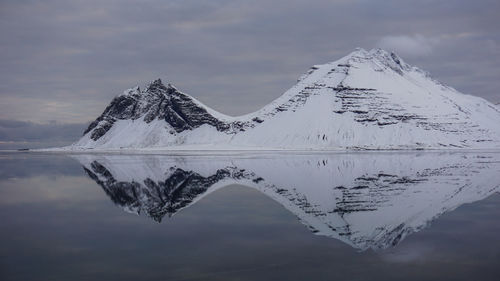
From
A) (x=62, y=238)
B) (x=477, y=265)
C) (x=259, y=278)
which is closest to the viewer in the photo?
(x=259, y=278)

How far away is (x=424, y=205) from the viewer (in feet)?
123

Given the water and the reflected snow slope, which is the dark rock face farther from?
the water

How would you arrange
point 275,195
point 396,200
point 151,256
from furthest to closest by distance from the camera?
point 275,195 → point 396,200 → point 151,256

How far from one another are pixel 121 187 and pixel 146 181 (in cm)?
714

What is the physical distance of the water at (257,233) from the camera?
20.2 meters

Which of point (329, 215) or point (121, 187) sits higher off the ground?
point (121, 187)

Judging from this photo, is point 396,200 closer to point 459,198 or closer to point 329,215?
point 459,198

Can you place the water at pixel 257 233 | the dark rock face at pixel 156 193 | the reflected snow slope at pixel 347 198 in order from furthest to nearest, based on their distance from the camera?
the dark rock face at pixel 156 193
the reflected snow slope at pixel 347 198
the water at pixel 257 233

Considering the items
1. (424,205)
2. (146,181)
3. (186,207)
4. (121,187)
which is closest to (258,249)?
(186,207)

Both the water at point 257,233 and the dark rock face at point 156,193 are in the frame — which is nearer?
the water at point 257,233

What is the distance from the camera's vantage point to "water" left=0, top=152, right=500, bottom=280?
20.2 m

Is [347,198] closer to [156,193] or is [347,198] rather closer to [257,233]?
[257,233]

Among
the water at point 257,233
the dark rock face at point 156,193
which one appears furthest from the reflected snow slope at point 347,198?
the water at point 257,233

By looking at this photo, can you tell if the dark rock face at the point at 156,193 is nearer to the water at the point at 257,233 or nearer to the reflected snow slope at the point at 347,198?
the reflected snow slope at the point at 347,198
